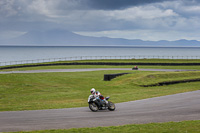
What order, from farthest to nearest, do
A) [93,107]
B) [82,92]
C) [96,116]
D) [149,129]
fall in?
[82,92] < [93,107] < [96,116] < [149,129]

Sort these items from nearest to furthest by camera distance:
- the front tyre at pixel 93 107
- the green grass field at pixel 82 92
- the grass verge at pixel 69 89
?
the green grass field at pixel 82 92
the front tyre at pixel 93 107
the grass verge at pixel 69 89

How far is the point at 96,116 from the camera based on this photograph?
62.3ft

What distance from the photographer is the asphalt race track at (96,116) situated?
16.3 m

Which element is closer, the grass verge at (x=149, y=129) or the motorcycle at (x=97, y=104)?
the grass verge at (x=149, y=129)

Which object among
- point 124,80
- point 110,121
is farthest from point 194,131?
point 124,80

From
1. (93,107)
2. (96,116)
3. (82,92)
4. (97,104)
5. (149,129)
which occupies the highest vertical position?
(97,104)

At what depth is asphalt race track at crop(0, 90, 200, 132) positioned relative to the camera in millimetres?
16344

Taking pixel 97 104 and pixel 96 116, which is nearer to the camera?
pixel 96 116

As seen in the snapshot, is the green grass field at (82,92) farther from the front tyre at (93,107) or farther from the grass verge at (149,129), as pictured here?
the front tyre at (93,107)

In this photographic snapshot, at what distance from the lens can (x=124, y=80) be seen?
4447 cm

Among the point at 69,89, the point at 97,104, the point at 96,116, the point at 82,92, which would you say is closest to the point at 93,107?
the point at 97,104

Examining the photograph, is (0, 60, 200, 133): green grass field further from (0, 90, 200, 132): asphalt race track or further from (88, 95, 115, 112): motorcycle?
(88, 95, 115, 112): motorcycle

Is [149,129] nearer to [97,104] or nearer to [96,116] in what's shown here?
[96,116]

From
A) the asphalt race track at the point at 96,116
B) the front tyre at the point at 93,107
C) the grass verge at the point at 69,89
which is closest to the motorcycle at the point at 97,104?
the front tyre at the point at 93,107
